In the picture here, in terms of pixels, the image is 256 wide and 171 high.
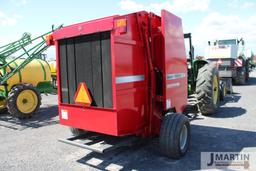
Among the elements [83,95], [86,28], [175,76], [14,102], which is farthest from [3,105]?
[175,76]

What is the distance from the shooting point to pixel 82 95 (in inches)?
169

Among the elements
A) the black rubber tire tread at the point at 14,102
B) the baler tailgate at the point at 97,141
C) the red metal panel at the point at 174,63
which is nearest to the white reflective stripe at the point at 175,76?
the red metal panel at the point at 174,63

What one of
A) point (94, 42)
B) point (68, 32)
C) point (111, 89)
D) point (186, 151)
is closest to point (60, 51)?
point (68, 32)

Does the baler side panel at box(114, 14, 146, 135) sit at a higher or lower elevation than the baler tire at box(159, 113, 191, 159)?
higher

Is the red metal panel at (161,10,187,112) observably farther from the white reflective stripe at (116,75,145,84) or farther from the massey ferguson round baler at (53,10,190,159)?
the white reflective stripe at (116,75,145,84)

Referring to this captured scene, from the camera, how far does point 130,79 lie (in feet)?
13.4

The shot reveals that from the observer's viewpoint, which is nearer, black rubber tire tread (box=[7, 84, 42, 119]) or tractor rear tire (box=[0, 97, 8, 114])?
black rubber tire tread (box=[7, 84, 42, 119])

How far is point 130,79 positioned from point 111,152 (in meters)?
1.55

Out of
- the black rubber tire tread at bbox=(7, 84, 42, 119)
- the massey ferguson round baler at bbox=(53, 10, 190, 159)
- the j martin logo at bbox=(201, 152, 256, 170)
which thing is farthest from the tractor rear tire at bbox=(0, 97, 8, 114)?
the j martin logo at bbox=(201, 152, 256, 170)

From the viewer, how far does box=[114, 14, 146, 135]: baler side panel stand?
152 inches

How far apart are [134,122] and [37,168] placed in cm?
167

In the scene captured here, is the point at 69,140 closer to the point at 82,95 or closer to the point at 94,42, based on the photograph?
the point at 82,95

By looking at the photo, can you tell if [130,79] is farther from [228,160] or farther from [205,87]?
[205,87]

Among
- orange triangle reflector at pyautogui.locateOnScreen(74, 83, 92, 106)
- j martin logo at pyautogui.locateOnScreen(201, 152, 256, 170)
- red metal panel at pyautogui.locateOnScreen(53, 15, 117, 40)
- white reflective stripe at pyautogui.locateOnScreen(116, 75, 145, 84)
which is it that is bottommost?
j martin logo at pyautogui.locateOnScreen(201, 152, 256, 170)
